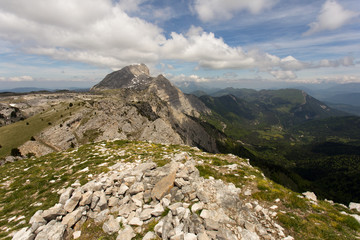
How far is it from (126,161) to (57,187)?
7.08 metres

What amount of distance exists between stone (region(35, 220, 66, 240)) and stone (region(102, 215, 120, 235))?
7.72ft

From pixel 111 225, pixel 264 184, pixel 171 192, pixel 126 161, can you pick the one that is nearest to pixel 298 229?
pixel 264 184

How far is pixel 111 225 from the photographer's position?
376 inches

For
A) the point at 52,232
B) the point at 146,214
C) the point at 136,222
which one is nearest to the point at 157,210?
the point at 146,214

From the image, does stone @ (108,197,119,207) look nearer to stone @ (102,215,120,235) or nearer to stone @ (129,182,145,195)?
stone @ (129,182,145,195)

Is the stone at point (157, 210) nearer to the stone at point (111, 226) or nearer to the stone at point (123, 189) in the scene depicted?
the stone at point (111, 226)

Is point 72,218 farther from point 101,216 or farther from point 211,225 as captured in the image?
point 211,225

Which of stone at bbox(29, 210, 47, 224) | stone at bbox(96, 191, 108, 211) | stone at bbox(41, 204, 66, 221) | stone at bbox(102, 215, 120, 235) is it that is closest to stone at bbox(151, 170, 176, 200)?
stone at bbox(102, 215, 120, 235)

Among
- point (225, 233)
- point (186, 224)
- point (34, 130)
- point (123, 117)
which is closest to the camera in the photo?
point (225, 233)

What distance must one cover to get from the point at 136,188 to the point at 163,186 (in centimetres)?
226

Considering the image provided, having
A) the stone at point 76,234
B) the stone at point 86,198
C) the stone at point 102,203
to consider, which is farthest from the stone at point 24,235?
the stone at point 102,203

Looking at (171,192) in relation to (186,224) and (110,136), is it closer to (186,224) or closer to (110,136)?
(186,224)

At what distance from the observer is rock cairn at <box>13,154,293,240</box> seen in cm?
880

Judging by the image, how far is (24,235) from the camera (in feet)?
29.5
